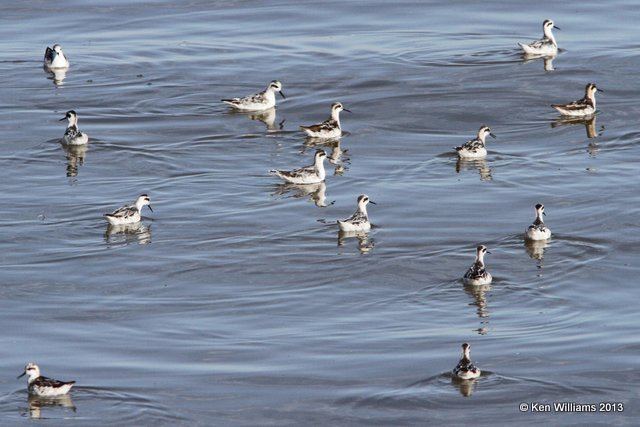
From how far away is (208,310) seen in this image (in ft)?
67.9

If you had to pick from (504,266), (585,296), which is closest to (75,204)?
(504,266)

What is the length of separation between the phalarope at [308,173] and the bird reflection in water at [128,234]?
10.8 ft

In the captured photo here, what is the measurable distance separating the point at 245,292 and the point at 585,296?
495 cm

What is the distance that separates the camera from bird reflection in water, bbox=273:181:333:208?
26.3 m

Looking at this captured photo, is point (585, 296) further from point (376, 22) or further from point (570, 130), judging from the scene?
point (376, 22)

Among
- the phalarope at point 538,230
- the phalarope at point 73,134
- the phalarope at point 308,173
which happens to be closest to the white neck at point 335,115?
the phalarope at point 308,173

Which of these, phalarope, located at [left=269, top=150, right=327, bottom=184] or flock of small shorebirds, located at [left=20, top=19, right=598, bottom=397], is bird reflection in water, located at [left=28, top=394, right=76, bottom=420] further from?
phalarope, located at [left=269, top=150, right=327, bottom=184]

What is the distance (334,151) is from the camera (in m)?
29.4

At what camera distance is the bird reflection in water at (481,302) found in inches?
778

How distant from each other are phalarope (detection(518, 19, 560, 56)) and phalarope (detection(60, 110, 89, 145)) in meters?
12.0

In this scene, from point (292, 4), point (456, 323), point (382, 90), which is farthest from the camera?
point (292, 4)

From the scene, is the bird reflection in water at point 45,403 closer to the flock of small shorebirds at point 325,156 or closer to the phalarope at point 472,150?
the flock of small shorebirds at point 325,156

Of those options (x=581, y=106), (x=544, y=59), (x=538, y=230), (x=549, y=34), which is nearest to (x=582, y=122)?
(x=581, y=106)

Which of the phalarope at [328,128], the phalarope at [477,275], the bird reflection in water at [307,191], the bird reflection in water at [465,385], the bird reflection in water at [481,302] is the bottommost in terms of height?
the bird reflection in water at [465,385]
